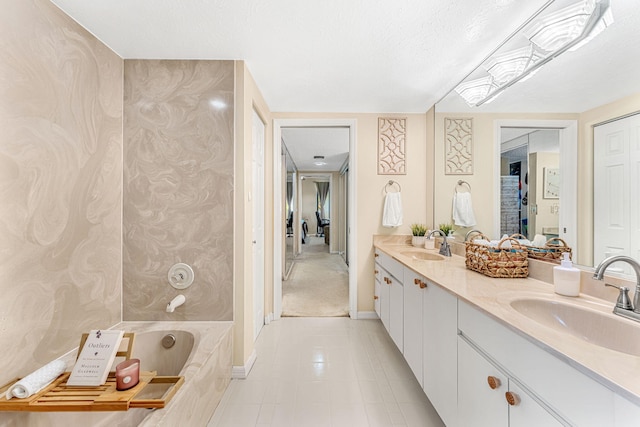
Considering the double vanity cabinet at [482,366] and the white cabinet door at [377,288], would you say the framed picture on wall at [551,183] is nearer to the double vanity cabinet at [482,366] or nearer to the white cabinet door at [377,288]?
the double vanity cabinet at [482,366]

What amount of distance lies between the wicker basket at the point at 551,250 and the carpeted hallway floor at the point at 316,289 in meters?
2.05

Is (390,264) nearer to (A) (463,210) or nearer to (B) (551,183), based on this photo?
(A) (463,210)

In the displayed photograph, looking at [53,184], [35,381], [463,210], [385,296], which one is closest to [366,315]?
[385,296]

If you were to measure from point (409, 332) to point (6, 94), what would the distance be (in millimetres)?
2462

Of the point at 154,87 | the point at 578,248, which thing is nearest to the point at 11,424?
the point at 154,87

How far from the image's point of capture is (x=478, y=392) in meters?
1.09

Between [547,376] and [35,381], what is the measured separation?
1958 mm

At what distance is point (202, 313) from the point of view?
6.45 feet

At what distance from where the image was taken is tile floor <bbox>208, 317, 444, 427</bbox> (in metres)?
1.60

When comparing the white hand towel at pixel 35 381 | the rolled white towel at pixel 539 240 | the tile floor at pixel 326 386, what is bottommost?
the tile floor at pixel 326 386

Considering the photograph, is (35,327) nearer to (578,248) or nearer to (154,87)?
(154,87)

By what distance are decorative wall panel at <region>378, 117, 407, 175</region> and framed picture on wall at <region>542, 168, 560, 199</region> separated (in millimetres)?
1653

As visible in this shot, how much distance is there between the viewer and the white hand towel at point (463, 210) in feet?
7.32

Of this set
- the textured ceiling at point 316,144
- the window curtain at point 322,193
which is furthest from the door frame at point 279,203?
the window curtain at point 322,193
